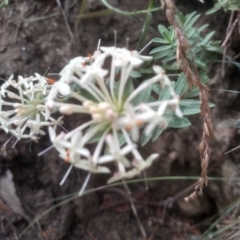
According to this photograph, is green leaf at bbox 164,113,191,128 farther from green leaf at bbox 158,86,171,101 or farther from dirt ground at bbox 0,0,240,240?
dirt ground at bbox 0,0,240,240

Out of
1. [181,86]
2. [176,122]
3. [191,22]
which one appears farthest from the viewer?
[191,22]

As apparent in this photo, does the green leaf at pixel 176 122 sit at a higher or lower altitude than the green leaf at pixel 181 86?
lower

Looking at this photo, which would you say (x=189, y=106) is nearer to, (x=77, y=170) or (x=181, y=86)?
(x=181, y=86)

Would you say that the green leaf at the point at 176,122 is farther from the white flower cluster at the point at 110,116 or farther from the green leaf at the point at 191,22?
the green leaf at the point at 191,22

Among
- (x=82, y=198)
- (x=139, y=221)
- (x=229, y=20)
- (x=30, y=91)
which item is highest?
(x=30, y=91)

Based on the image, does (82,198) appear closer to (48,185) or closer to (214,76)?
(48,185)

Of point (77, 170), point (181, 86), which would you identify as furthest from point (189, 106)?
point (77, 170)

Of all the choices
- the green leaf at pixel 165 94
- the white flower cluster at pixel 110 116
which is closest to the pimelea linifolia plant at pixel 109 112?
the white flower cluster at pixel 110 116

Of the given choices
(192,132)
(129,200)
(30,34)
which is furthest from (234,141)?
(30,34)
